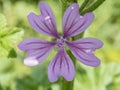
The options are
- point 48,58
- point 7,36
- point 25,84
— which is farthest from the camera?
point 48,58

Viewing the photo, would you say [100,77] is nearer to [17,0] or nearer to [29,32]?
[29,32]

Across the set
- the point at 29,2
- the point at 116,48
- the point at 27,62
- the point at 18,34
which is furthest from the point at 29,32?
the point at 27,62

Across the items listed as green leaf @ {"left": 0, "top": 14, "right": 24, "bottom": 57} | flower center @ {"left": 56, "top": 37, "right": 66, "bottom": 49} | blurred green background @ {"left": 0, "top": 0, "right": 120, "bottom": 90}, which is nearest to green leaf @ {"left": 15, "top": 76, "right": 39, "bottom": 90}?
blurred green background @ {"left": 0, "top": 0, "right": 120, "bottom": 90}

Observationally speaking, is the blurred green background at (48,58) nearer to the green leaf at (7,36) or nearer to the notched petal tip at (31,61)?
the green leaf at (7,36)

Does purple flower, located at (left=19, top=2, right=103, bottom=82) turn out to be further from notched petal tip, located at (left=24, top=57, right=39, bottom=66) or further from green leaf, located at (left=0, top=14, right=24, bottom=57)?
green leaf, located at (left=0, top=14, right=24, bottom=57)

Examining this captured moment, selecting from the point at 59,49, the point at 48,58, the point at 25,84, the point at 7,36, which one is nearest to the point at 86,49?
the point at 59,49

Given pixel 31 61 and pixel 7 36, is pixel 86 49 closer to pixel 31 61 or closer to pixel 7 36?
pixel 31 61

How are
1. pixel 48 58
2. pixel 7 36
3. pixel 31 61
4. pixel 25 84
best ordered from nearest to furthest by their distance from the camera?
pixel 31 61 → pixel 7 36 → pixel 25 84 → pixel 48 58
